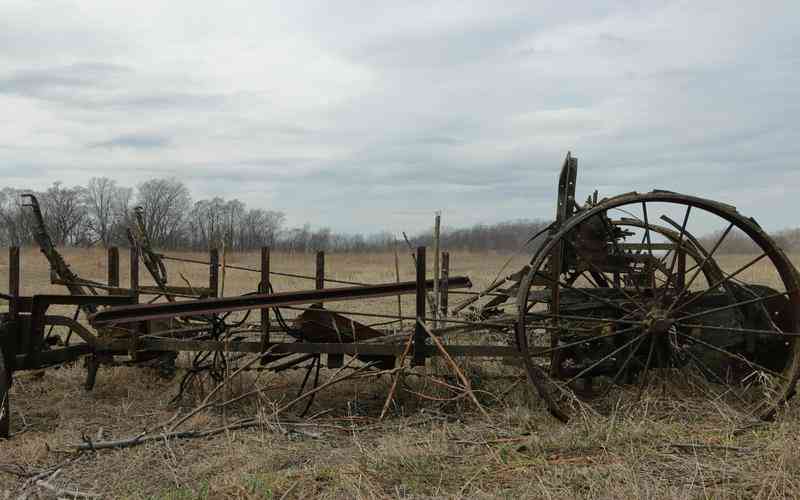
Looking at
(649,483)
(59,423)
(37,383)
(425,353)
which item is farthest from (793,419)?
(37,383)

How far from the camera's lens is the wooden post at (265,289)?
19.8 ft

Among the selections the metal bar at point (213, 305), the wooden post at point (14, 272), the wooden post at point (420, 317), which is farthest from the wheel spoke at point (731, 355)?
the wooden post at point (14, 272)

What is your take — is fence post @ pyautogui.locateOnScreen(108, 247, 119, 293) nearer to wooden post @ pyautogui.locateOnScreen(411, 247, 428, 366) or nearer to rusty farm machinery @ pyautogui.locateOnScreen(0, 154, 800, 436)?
rusty farm machinery @ pyautogui.locateOnScreen(0, 154, 800, 436)

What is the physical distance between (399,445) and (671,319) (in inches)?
105

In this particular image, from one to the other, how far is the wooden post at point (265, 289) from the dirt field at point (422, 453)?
685 millimetres

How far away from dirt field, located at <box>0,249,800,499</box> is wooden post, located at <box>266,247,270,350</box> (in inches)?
27.0

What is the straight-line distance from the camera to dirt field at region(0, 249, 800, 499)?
3.95 meters

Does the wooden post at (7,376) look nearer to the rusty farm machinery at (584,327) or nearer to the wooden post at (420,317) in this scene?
the rusty farm machinery at (584,327)

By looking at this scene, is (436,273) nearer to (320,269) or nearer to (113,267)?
(320,269)

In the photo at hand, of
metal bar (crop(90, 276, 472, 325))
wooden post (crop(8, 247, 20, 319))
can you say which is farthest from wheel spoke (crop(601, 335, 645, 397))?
wooden post (crop(8, 247, 20, 319))

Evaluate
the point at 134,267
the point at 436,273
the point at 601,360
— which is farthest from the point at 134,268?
the point at 601,360

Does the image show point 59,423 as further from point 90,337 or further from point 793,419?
point 793,419

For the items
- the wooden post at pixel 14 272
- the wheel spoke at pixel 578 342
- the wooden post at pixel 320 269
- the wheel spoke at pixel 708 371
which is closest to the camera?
the wheel spoke at pixel 578 342

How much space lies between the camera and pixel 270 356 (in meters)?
6.27
